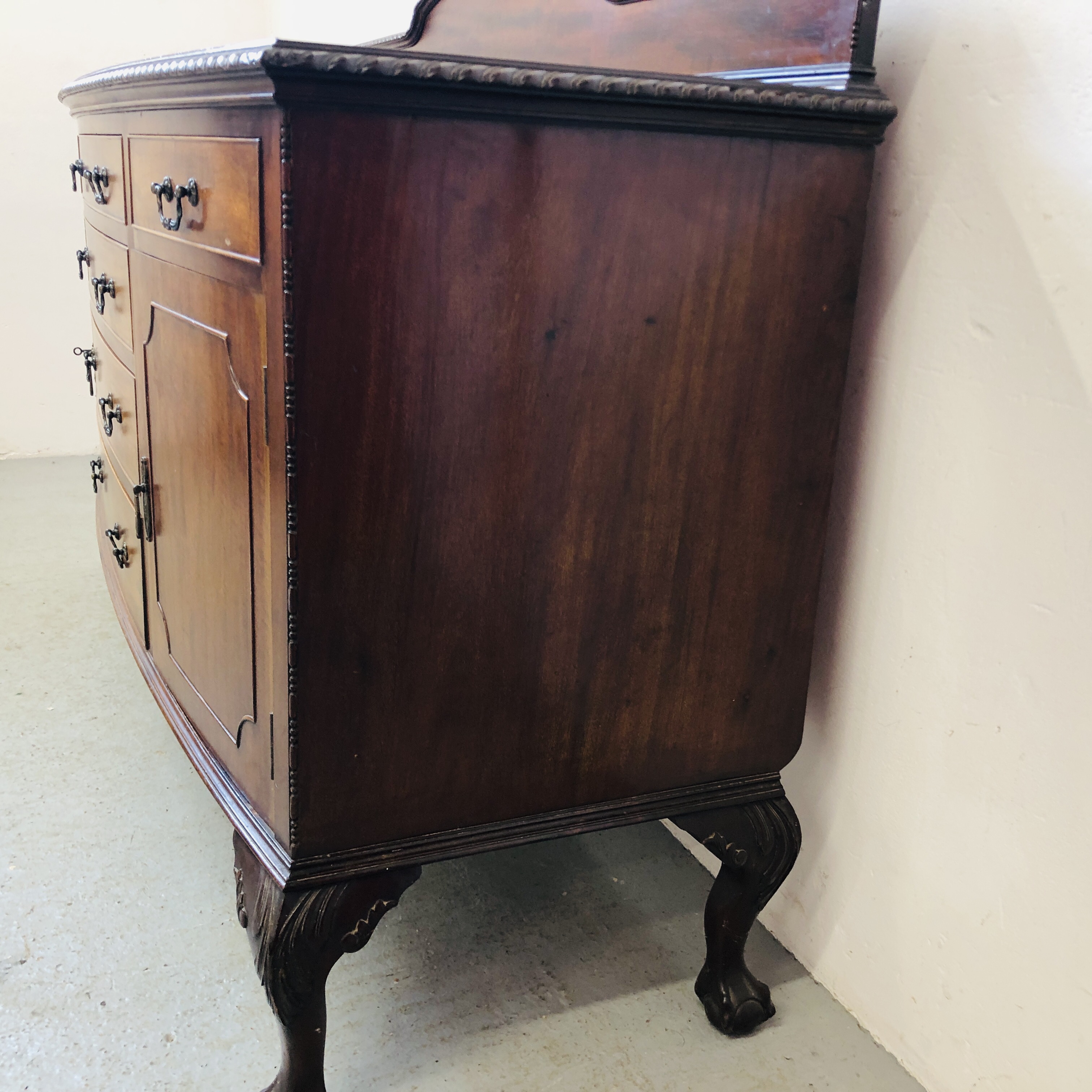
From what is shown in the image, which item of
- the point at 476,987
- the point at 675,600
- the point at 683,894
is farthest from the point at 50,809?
the point at 675,600

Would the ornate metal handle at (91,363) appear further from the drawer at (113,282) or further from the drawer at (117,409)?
the drawer at (113,282)

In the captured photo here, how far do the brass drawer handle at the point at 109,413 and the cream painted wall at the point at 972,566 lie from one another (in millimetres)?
1064

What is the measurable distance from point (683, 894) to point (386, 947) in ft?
1.42

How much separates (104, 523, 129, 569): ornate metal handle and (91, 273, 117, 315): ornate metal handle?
1.14 feet

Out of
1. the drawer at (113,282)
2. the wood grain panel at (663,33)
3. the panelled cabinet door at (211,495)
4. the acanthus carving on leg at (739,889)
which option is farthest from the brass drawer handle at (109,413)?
the acanthus carving on leg at (739,889)

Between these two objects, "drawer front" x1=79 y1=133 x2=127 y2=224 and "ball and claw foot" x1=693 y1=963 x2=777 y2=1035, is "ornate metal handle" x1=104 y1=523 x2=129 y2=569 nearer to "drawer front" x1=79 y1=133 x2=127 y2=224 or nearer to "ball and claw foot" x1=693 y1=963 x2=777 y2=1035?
"drawer front" x1=79 y1=133 x2=127 y2=224

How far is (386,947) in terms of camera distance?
1362 millimetres

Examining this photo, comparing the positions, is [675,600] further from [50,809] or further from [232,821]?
[50,809]

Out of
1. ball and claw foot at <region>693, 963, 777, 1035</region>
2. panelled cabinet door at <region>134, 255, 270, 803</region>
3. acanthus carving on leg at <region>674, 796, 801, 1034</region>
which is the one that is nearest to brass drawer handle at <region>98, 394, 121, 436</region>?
panelled cabinet door at <region>134, 255, 270, 803</region>

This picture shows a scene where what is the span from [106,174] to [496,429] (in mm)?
828

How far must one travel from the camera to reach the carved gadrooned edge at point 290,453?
0.81 metres

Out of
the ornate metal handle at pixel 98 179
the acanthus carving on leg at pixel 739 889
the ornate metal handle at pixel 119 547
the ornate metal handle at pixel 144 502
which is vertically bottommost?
the acanthus carving on leg at pixel 739 889

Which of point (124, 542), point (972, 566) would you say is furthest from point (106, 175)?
point (972, 566)

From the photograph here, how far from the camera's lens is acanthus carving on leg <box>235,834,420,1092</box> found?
1.00m
